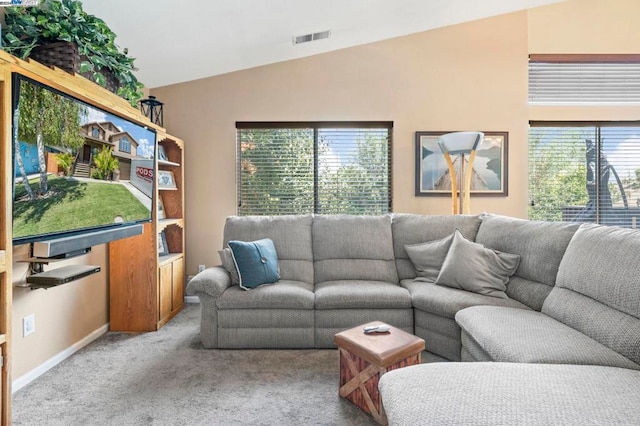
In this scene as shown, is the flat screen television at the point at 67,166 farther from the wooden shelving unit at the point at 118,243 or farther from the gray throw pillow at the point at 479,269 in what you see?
the gray throw pillow at the point at 479,269

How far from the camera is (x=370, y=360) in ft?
5.26

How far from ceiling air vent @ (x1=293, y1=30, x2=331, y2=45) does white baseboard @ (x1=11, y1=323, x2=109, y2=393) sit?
319cm

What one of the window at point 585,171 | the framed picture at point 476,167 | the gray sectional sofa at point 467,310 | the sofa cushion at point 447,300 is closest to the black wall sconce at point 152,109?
the gray sectional sofa at point 467,310

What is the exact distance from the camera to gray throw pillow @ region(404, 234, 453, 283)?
275 centimetres

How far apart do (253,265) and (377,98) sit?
2.38 meters

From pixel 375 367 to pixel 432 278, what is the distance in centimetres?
135

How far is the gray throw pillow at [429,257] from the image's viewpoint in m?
2.75

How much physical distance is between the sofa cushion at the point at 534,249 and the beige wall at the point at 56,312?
324 centimetres

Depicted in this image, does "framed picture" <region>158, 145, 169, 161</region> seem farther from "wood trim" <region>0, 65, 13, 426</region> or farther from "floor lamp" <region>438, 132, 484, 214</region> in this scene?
"floor lamp" <region>438, 132, 484, 214</region>

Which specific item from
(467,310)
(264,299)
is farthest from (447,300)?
(264,299)

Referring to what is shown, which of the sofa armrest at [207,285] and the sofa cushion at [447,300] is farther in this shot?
the sofa armrest at [207,285]

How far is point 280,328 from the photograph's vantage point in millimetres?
2459

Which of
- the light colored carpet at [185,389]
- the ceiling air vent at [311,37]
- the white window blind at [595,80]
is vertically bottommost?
the light colored carpet at [185,389]

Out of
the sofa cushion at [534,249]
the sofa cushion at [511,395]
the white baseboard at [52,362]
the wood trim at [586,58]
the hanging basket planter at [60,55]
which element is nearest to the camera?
the sofa cushion at [511,395]
